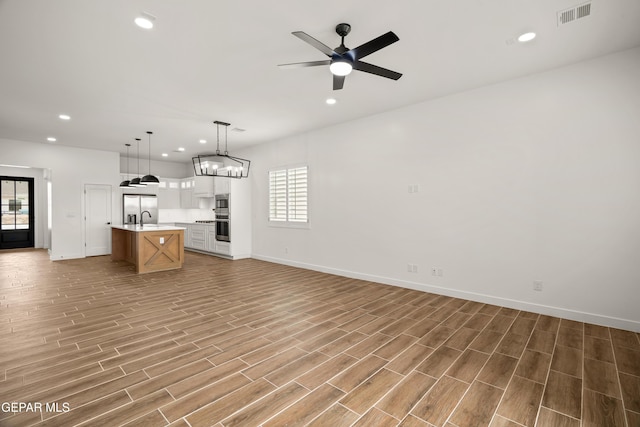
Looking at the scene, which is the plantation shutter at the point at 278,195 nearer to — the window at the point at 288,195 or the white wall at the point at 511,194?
the window at the point at 288,195

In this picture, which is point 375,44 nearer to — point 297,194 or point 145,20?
point 145,20

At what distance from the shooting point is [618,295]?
10.8 ft

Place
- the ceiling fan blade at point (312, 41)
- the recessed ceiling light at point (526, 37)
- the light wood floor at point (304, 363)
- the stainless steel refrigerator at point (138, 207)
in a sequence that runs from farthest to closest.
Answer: the stainless steel refrigerator at point (138, 207), the recessed ceiling light at point (526, 37), the ceiling fan blade at point (312, 41), the light wood floor at point (304, 363)

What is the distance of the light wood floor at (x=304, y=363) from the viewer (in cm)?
192

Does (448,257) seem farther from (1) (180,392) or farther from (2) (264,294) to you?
(1) (180,392)

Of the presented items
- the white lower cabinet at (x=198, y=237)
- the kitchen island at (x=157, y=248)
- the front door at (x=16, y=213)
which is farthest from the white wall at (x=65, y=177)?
the front door at (x=16, y=213)

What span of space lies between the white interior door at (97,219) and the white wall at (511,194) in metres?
7.02

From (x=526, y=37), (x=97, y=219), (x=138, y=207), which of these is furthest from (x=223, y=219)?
(x=526, y=37)

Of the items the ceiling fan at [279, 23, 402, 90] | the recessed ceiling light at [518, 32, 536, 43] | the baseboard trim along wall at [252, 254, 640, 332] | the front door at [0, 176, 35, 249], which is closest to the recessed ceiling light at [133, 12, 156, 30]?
the ceiling fan at [279, 23, 402, 90]

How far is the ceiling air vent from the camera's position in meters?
2.54

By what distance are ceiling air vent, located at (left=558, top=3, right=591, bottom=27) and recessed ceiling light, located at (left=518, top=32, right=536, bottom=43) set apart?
0.77ft

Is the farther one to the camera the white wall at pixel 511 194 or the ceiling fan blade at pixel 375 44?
the white wall at pixel 511 194

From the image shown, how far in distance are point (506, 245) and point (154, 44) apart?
488 cm

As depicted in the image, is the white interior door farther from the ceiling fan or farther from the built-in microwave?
the ceiling fan
